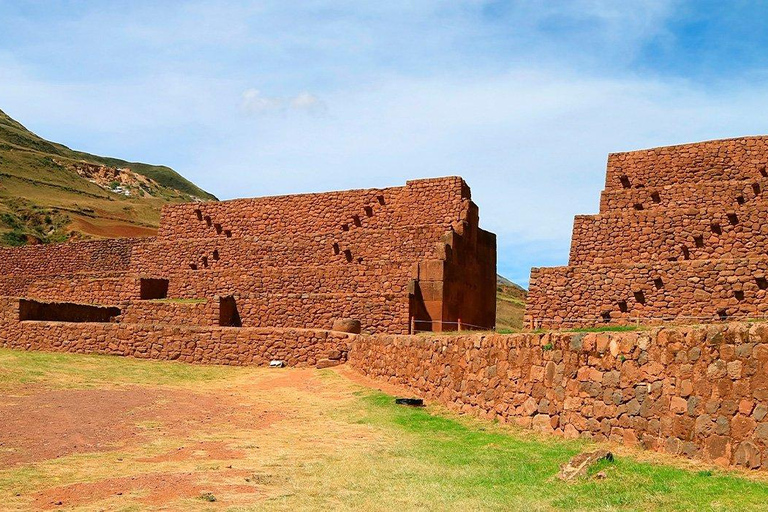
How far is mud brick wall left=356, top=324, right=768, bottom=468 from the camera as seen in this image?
9047mm

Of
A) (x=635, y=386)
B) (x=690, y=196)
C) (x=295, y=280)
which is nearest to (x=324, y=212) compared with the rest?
(x=295, y=280)

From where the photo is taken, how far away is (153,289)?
31.0 m

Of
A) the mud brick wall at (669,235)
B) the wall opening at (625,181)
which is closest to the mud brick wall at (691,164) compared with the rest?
the wall opening at (625,181)

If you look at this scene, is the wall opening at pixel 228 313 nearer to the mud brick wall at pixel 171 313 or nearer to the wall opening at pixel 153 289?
the mud brick wall at pixel 171 313

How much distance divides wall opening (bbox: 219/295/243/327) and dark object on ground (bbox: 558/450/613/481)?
1856cm

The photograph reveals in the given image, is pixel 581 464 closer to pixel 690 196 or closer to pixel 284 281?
pixel 690 196

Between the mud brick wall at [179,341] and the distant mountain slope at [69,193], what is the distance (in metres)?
36.0

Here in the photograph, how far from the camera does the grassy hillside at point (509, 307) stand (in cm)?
4644

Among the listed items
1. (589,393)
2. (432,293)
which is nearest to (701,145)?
(432,293)

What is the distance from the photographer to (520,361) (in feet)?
43.3

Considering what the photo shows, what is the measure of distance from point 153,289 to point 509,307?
88.8 ft

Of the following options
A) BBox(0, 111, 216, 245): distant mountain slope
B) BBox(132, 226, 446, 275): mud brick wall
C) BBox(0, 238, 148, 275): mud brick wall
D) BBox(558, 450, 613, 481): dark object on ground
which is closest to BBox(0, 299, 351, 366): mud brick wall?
BBox(132, 226, 446, 275): mud brick wall

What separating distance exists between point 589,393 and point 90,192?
8632 centimetres

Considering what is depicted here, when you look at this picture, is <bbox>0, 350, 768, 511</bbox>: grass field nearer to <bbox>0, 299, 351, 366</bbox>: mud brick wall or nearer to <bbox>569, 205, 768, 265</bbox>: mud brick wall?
<bbox>0, 299, 351, 366</bbox>: mud brick wall
